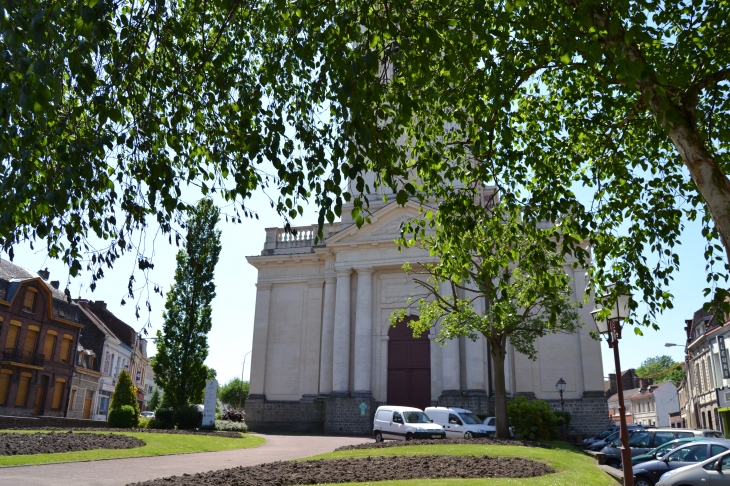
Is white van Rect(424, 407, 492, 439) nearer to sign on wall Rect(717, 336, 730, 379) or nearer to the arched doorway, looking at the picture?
the arched doorway

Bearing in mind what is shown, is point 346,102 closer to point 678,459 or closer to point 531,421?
point 678,459

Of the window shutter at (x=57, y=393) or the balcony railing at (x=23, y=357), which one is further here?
the window shutter at (x=57, y=393)

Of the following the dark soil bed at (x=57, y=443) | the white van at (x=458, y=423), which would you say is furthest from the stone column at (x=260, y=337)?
the dark soil bed at (x=57, y=443)

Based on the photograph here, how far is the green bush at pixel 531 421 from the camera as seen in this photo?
26.3 m

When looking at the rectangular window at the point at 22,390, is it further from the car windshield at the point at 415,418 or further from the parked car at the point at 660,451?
the parked car at the point at 660,451

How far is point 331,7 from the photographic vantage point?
24.0 ft

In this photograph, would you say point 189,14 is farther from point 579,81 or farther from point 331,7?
point 579,81

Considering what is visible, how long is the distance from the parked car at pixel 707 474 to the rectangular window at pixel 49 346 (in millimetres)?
44304

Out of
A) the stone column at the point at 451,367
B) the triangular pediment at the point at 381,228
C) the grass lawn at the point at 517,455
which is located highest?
the triangular pediment at the point at 381,228

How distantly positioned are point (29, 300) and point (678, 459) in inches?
1680

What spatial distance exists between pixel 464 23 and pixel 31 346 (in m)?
45.0

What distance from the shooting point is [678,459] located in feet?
49.4

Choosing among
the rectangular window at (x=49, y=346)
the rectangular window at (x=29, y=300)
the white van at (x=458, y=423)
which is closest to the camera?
the white van at (x=458, y=423)

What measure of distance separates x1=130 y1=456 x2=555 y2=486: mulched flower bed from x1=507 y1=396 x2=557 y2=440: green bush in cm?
1153
